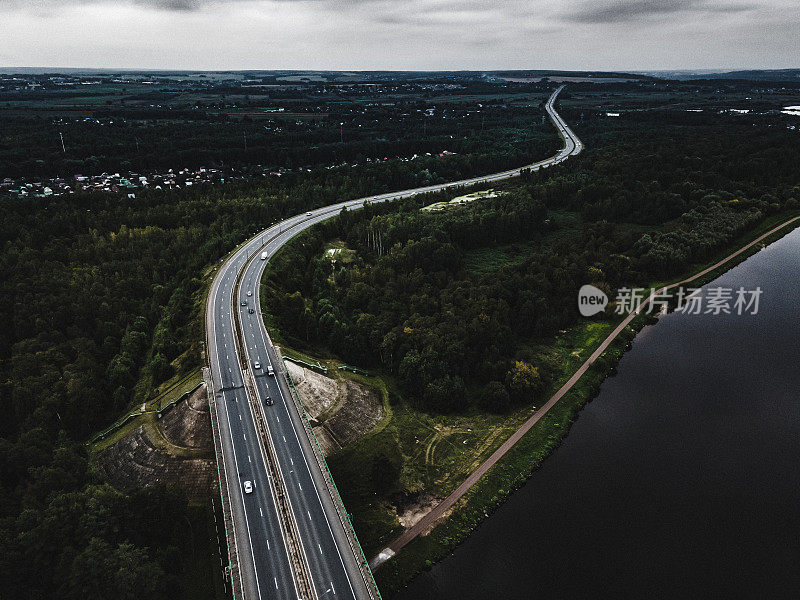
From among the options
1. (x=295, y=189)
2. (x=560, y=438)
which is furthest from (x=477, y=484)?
(x=295, y=189)

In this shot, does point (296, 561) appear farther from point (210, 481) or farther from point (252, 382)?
point (252, 382)

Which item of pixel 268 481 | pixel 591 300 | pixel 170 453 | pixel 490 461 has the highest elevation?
pixel 591 300

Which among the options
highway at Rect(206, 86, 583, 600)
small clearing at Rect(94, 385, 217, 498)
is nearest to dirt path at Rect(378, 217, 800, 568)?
highway at Rect(206, 86, 583, 600)

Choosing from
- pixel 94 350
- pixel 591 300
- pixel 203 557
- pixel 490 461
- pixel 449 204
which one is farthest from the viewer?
pixel 449 204

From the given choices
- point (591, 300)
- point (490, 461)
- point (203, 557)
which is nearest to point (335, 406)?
point (490, 461)

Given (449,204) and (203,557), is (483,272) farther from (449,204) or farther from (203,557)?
(203,557)

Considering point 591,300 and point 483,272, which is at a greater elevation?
point 483,272

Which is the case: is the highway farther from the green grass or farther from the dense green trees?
the dense green trees
